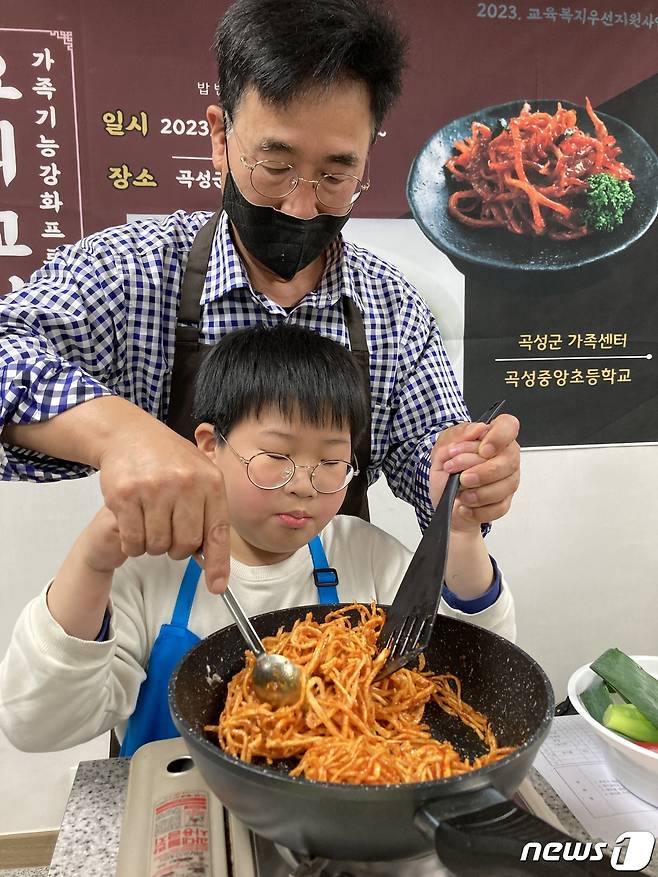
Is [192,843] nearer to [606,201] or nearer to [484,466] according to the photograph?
[484,466]

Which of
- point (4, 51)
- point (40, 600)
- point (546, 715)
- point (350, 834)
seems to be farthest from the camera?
point (4, 51)

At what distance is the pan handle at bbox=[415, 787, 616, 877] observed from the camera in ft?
1.85

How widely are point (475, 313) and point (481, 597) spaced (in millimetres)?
1583

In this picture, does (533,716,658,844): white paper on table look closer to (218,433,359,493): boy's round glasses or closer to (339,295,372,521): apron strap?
(218,433,359,493): boy's round glasses

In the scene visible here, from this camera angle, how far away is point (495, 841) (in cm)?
59

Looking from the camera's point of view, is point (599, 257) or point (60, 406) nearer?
point (60, 406)

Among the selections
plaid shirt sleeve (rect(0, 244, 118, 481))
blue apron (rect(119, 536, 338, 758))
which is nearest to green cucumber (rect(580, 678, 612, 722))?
blue apron (rect(119, 536, 338, 758))

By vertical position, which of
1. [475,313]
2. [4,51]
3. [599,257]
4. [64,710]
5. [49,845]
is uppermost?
[4,51]

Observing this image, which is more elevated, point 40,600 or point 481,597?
point 40,600

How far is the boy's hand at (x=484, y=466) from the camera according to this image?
1.17 metres

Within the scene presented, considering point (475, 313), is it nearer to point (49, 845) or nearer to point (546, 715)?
point (546, 715)

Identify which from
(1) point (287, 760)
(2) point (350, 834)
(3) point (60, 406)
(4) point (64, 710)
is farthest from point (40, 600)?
(2) point (350, 834)

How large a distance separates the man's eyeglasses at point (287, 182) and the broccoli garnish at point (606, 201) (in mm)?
1621

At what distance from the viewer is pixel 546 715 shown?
0.79m
